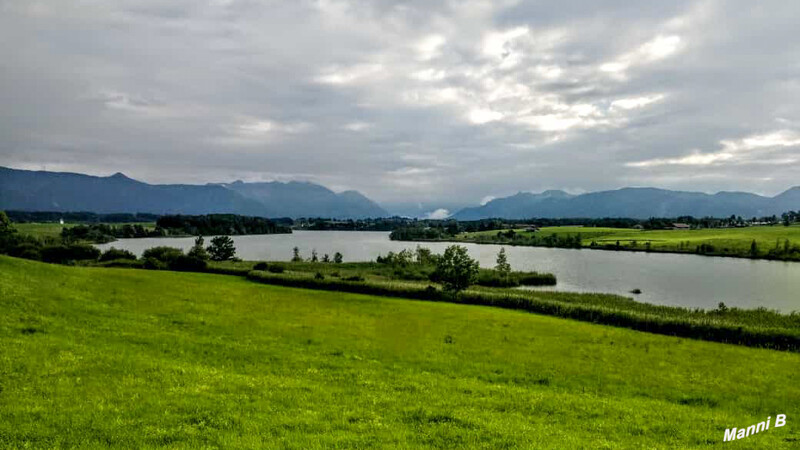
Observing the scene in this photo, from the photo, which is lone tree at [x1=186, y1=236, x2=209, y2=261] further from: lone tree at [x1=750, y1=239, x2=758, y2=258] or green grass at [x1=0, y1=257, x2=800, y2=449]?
lone tree at [x1=750, y1=239, x2=758, y2=258]

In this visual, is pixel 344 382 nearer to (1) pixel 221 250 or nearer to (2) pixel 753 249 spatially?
(1) pixel 221 250

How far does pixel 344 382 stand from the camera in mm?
20219

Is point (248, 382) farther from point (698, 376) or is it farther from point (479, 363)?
point (698, 376)

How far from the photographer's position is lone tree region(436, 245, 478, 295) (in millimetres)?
73062

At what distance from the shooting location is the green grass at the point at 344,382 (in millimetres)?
13922

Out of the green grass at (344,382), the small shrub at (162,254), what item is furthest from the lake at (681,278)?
the small shrub at (162,254)

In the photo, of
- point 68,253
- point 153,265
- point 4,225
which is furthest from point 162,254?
point 4,225

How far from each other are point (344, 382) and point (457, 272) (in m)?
54.4

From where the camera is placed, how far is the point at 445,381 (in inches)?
842

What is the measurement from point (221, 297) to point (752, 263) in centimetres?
17851

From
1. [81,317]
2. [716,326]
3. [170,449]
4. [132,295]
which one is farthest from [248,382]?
[716,326]

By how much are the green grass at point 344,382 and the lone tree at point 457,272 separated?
31.9 m

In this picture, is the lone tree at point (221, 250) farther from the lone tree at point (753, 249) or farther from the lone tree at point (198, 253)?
the lone tree at point (753, 249)

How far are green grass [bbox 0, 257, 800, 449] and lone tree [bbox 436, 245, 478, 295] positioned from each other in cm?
3185
